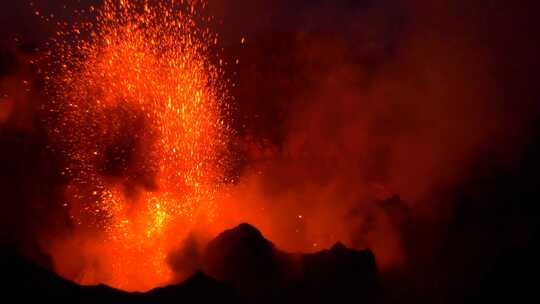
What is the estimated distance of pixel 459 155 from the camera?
10367 millimetres

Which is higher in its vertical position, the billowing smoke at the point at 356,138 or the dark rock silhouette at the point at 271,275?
the billowing smoke at the point at 356,138

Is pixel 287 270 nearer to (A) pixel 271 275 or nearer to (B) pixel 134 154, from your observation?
(A) pixel 271 275

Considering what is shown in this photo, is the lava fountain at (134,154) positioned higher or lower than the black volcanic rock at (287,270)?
higher

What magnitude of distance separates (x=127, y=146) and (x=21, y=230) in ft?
13.1

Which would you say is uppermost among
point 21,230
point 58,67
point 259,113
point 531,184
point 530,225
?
point 259,113

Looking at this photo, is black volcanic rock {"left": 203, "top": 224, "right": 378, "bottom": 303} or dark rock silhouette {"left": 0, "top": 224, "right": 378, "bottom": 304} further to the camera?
black volcanic rock {"left": 203, "top": 224, "right": 378, "bottom": 303}

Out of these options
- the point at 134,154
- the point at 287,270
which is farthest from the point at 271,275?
the point at 134,154

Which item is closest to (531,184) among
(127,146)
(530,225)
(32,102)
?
(530,225)

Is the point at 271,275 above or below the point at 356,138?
below

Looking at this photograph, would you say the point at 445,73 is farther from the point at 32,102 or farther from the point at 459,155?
the point at 32,102

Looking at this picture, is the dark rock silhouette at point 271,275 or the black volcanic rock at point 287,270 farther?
the black volcanic rock at point 287,270

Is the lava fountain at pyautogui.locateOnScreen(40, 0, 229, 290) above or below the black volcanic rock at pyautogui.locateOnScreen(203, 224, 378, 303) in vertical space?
above

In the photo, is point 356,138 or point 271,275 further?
point 356,138

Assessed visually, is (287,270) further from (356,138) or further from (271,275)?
(356,138)
